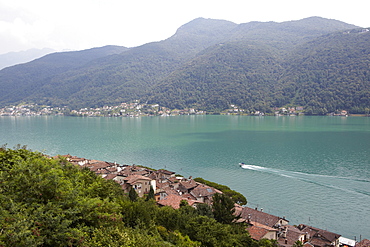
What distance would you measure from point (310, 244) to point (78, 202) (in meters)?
18.0

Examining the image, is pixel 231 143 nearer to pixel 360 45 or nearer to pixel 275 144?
pixel 275 144

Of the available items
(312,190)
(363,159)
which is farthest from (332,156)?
(312,190)

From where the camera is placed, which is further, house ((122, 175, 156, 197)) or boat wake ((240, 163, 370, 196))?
boat wake ((240, 163, 370, 196))

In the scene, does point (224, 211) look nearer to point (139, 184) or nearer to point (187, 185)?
point (187, 185)

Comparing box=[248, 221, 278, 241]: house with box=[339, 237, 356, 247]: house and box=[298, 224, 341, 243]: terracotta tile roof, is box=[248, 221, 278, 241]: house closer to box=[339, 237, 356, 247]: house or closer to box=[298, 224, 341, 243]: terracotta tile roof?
box=[298, 224, 341, 243]: terracotta tile roof

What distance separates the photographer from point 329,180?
3703 centimetres

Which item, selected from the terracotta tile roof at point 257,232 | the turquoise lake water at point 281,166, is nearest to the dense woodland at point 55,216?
the turquoise lake water at point 281,166

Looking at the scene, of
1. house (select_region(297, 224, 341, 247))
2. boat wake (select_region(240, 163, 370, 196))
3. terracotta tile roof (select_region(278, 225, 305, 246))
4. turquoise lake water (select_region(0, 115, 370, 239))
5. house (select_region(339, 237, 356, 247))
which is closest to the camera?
terracotta tile roof (select_region(278, 225, 305, 246))

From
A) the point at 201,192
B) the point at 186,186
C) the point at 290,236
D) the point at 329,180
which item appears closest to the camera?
the point at 290,236

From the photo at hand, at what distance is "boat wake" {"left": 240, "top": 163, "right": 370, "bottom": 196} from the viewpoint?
33.6 m

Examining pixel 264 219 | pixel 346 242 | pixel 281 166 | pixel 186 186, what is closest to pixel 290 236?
pixel 264 219

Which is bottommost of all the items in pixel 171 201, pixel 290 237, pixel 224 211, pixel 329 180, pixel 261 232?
pixel 329 180

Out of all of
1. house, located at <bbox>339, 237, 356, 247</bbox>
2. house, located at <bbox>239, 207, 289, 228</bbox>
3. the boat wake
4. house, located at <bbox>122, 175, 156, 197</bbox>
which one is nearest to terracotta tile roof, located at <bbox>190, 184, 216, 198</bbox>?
house, located at <bbox>122, 175, 156, 197</bbox>

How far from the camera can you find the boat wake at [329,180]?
3356cm
